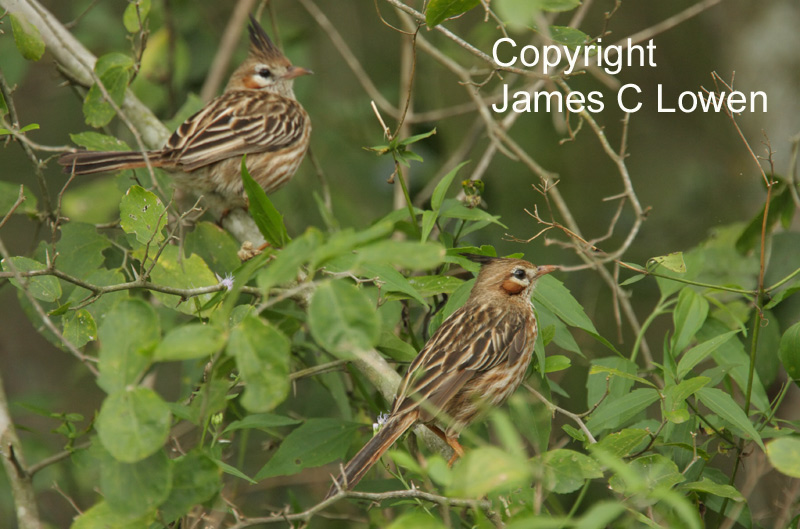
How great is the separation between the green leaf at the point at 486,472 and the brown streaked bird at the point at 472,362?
174 cm

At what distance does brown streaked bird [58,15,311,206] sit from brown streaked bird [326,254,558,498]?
1.87 metres

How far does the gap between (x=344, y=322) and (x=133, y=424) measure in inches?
23.8

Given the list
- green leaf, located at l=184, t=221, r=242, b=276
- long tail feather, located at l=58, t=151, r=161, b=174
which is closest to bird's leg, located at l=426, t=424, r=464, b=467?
green leaf, located at l=184, t=221, r=242, b=276

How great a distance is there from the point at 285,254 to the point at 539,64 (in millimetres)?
5109

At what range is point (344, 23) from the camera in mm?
9164

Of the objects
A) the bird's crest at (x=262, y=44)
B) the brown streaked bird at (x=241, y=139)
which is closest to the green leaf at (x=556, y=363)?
the brown streaked bird at (x=241, y=139)

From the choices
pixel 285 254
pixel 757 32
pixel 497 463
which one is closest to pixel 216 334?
pixel 285 254

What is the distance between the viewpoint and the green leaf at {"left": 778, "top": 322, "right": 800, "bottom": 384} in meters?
3.39

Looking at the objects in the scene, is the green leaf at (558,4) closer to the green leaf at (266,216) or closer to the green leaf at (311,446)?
the green leaf at (266,216)

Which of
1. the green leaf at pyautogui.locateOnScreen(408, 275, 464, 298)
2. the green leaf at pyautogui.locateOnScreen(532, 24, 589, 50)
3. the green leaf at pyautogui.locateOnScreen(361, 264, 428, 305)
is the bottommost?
the green leaf at pyautogui.locateOnScreen(408, 275, 464, 298)

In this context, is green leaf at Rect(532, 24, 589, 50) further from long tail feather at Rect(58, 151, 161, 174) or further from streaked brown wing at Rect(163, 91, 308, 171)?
streaked brown wing at Rect(163, 91, 308, 171)

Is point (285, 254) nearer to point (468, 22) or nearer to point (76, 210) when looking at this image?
point (76, 210)

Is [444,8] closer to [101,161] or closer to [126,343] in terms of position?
[126,343]

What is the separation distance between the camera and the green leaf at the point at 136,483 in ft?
7.06
